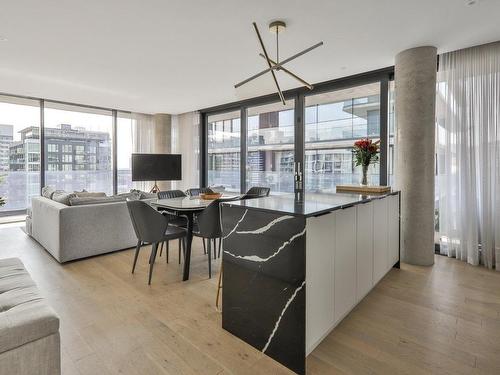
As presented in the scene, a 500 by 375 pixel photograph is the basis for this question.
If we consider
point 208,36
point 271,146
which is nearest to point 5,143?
point 208,36

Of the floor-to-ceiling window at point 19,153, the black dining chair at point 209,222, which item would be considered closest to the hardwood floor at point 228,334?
the black dining chair at point 209,222

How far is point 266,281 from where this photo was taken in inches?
73.2

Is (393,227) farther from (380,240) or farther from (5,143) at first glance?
(5,143)

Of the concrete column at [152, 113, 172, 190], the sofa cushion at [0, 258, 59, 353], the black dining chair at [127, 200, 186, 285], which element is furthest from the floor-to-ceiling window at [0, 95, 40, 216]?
the sofa cushion at [0, 258, 59, 353]

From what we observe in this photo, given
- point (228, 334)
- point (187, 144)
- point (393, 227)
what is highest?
point (187, 144)

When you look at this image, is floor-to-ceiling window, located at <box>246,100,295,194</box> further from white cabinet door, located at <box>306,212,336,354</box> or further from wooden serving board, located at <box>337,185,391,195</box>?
white cabinet door, located at <box>306,212,336,354</box>

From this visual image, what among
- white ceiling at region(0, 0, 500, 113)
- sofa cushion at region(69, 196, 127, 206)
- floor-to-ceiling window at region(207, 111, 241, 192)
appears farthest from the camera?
floor-to-ceiling window at region(207, 111, 241, 192)

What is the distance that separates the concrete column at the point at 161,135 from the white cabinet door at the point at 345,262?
6.45 metres

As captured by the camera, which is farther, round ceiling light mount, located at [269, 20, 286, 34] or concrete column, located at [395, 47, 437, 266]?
concrete column, located at [395, 47, 437, 266]

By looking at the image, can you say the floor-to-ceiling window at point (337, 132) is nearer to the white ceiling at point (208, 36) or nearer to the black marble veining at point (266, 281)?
the white ceiling at point (208, 36)

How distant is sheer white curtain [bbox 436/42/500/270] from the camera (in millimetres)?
3455

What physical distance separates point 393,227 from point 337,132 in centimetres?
226

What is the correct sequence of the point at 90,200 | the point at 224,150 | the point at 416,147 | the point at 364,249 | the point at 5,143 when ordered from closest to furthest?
the point at 364,249, the point at 416,147, the point at 90,200, the point at 5,143, the point at 224,150

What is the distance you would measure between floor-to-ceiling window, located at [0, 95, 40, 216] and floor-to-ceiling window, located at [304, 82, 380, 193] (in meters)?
5.78
